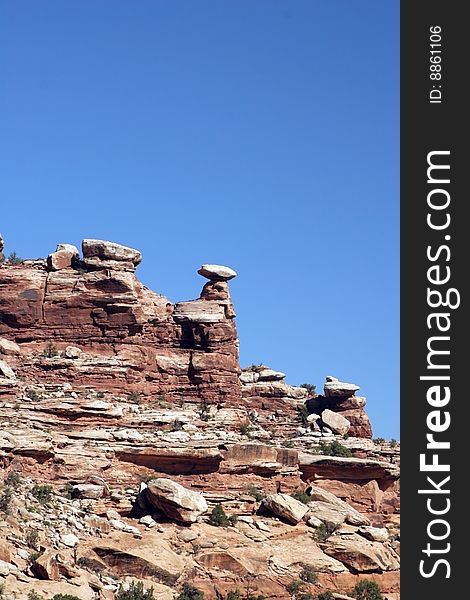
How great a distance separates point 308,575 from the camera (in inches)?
2105

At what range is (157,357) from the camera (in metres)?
69.0

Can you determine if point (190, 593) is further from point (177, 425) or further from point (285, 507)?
point (177, 425)

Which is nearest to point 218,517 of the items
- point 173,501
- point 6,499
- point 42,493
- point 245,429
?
point 173,501

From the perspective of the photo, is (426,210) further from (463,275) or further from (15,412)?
(15,412)

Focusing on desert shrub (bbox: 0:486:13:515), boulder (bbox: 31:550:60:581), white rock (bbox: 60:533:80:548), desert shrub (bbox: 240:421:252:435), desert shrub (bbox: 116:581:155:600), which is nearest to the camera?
boulder (bbox: 31:550:60:581)

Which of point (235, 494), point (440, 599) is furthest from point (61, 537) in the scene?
point (440, 599)

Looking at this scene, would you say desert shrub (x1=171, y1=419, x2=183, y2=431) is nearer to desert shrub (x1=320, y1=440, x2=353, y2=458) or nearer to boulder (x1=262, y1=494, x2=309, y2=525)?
boulder (x1=262, y1=494, x2=309, y2=525)

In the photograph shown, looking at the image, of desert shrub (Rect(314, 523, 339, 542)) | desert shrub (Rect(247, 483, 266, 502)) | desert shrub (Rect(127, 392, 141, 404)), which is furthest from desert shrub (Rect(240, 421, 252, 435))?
desert shrub (Rect(314, 523, 339, 542))

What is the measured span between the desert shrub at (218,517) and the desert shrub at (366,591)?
6216 mm

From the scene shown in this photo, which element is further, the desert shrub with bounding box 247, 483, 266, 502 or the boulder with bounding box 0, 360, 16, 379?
the boulder with bounding box 0, 360, 16, 379

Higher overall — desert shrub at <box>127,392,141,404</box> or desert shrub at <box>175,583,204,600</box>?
desert shrub at <box>127,392,141,404</box>

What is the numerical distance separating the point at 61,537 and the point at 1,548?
477 cm

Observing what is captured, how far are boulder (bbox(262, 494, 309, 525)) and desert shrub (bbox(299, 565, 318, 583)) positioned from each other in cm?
411

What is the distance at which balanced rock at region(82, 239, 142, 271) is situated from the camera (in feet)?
227
